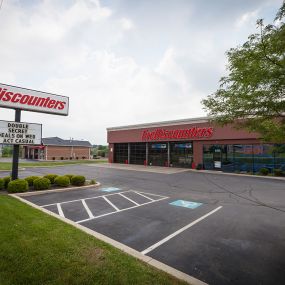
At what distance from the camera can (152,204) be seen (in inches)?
408

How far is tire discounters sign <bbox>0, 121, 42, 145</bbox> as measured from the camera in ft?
41.9

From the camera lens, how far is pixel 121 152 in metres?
40.6

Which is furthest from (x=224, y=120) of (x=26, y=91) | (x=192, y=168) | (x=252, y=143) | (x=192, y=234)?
(x=192, y=168)

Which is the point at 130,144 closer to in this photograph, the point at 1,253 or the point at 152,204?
the point at 152,204

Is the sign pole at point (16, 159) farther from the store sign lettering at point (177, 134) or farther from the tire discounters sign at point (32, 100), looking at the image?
the store sign lettering at point (177, 134)

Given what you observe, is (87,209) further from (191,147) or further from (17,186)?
(191,147)

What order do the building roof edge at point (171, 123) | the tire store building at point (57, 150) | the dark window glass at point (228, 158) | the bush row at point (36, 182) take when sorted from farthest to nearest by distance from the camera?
the tire store building at point (57, 150) → the building roof edge at point (171, 123) → the dark window glass at point (228, 158) → the bush row at point (36, 182)

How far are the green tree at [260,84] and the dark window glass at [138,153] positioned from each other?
30.4 meters

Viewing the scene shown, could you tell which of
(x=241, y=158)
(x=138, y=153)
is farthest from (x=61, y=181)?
(x=138, y=153)

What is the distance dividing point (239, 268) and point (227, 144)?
77.6ft

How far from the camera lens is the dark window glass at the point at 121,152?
39722 mm

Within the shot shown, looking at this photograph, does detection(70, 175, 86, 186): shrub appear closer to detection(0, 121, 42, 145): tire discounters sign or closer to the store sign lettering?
detection(0, 121, 42, 145): tire discounters sign

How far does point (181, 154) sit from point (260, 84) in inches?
1055

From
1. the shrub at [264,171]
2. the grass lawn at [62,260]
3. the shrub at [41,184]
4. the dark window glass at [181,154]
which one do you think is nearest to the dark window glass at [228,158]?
the shrub at [264,171]
